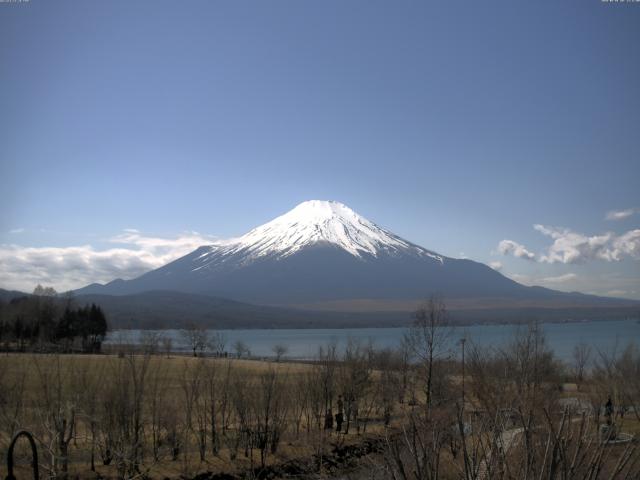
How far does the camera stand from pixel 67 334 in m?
85.8

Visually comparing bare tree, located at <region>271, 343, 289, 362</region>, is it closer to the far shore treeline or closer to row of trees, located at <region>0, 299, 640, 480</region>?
the far shore treeline

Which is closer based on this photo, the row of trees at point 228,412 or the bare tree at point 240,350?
the row of trees at point 228,412

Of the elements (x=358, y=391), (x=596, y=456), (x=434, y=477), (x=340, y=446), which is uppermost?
(x=596, y=456)

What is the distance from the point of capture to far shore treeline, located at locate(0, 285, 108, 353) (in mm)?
78469

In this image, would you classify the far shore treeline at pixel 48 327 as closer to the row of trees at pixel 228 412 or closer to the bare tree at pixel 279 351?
the bare tree at pixel 279 351

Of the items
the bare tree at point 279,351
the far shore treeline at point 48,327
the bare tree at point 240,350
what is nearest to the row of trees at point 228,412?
the far shore treeline at point 48,327

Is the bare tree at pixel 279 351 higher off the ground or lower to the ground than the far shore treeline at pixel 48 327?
lower

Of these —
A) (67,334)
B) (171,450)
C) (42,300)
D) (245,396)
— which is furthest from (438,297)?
(42,300)

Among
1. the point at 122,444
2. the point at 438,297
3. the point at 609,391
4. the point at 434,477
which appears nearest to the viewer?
the point at 434,477

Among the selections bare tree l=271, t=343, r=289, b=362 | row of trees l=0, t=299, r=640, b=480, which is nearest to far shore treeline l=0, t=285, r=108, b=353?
bare tree l=271, t=343, r=289, b=362

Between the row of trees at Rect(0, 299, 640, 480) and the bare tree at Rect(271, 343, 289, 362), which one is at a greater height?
the row of trees at Rect(0, 299, 640, 480)

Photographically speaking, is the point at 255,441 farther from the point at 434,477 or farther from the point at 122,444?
the point at 434,477

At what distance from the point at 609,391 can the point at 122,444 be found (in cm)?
2441

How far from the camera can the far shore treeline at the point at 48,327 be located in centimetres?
7847
